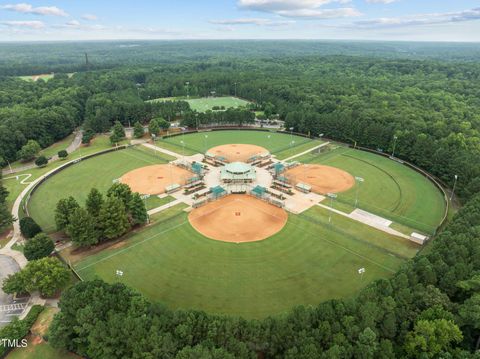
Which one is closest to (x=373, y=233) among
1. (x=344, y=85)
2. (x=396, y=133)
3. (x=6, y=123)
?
(x=396, y=133)

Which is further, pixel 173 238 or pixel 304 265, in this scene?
pixel 173 238

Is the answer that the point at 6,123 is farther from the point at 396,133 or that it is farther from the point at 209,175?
the point at 396,133

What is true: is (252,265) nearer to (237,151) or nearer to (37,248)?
(37,248)

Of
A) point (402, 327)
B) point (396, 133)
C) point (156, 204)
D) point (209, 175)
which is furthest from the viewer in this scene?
point (396, 133)

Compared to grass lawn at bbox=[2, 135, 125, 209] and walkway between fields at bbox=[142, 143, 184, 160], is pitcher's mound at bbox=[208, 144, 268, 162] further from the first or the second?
grass lawn at bbox=[2, 135, 125, 209]

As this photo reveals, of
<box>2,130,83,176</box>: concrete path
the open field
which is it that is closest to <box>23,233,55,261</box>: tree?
<box>2,130,83,176</box>: concrete path

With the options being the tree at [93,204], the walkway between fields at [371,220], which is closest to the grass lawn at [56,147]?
the tree at [93,204]

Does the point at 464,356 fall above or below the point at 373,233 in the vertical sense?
above
